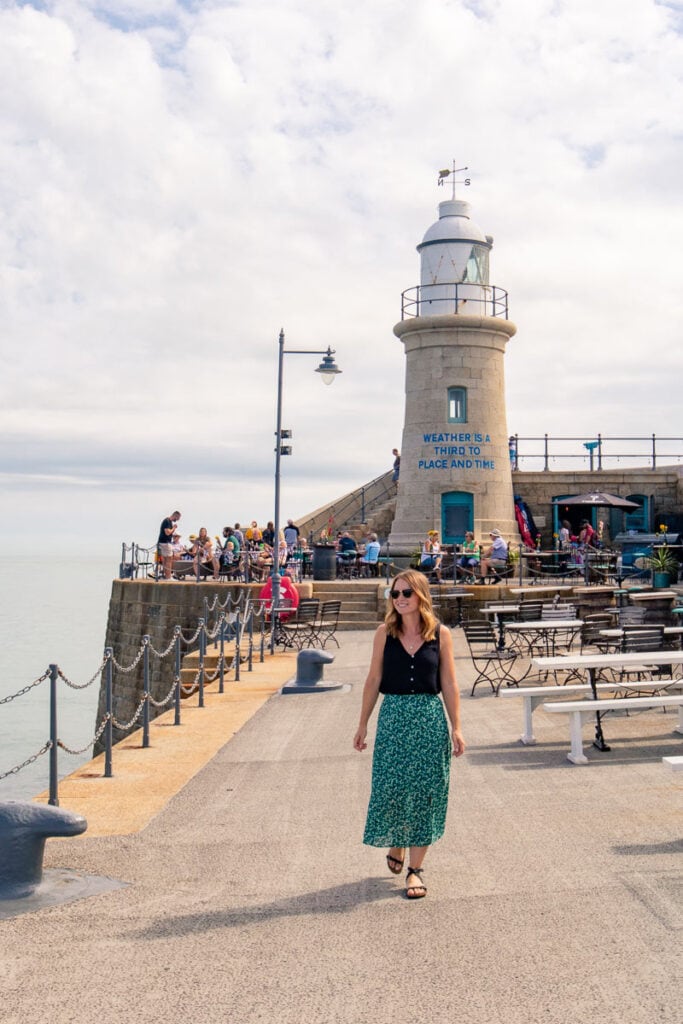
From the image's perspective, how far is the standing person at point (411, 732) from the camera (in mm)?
5832

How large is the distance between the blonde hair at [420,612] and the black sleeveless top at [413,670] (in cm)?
7

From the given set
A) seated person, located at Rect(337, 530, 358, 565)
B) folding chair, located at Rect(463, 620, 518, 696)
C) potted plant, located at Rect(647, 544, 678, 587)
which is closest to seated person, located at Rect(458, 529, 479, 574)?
seated person, located at Rect(337, 530, 358, 565)

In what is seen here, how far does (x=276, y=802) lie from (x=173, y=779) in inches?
50.0

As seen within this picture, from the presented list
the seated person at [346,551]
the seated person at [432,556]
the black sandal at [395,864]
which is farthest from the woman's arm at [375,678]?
the seated person at [346,551]

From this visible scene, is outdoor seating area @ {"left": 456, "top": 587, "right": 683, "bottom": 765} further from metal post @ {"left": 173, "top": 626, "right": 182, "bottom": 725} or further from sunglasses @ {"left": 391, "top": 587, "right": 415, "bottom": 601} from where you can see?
sunglasses @ {"left": 391, "top": 587, "right": 415, "bottom": 601}

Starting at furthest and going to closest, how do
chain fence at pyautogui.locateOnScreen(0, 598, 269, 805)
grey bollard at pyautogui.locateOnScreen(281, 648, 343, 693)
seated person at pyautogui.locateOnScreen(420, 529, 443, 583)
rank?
seated person at pyautogui.locateOnScreen(420, 529, 443, 583) < grey bollard at pyautogui.locateOnScreen(281, 648, 343, 693) < chain fence at pyautogui.locateOnScreen(0, 598, 269, 805)

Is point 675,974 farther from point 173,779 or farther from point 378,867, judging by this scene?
point 173,779

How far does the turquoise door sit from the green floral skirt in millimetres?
25596

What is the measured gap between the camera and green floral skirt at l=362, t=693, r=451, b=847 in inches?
229

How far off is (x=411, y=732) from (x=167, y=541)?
2145 centimetres

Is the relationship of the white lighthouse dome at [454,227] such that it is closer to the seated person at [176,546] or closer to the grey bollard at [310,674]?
the seated person at [176,546]

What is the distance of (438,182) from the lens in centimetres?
3341

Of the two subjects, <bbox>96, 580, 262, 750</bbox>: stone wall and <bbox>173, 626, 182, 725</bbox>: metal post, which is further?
<bbox>96, 580, 262, 750</bbox>: stone wall

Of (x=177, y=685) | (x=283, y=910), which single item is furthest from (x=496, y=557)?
(x=283, y=910)
